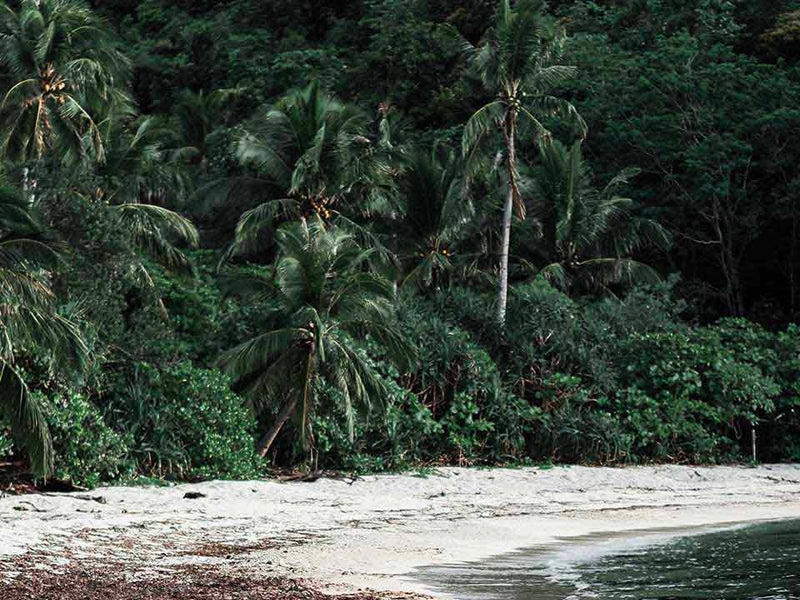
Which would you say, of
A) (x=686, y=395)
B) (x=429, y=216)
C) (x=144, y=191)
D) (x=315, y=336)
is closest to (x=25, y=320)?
(x=315, y=336)

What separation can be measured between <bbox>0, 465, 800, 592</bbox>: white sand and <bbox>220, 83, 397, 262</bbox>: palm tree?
9.93 meters

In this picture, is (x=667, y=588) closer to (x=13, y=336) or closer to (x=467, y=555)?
(x=467, y=555)

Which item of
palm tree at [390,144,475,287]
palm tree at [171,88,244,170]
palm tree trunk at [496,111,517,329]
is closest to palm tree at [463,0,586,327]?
palm tree trunk at [496,111,517,329]

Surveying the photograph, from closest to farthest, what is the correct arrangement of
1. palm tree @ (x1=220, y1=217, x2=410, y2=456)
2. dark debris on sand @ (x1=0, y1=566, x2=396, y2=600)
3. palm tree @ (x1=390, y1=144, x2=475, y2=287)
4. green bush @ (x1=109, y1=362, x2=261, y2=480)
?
dark debris on sand @ (x1=0, y1=566, x2=396, y2=600) → green bush @ (x1=109, y1=362, x2=261, y2=480) → palm tree @ (x1=220, y1=217, x2=410, y2=456) → palm tree @ (x1=390, y1=144, x2=475, y2=287)

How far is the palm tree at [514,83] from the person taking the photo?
2680 cm

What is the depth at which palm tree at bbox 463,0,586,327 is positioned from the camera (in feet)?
87.9

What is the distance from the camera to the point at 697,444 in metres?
24.2

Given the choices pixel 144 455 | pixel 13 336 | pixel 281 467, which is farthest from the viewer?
pixel 281 467

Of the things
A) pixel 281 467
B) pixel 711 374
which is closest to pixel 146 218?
pixel 281 467

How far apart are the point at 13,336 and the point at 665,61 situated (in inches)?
1008

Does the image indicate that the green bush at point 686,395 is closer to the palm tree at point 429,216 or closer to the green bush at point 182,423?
the palm tree at point 429,216

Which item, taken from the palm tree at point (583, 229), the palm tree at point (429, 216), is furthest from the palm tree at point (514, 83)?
the palm tree at point (429, 216)

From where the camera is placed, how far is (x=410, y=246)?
1256 inches

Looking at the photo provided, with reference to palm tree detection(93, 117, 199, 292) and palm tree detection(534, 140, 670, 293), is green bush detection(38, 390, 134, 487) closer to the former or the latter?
palm tree detection(93, 117, 199, 292)
